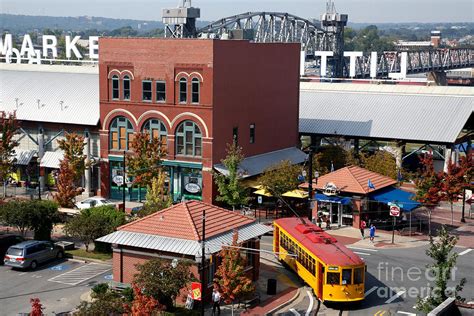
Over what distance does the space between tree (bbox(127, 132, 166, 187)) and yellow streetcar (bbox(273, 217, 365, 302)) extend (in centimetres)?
2187

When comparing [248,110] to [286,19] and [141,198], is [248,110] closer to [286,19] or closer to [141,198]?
[141,198]

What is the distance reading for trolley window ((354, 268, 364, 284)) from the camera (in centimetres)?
3806

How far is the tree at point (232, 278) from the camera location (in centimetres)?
3722

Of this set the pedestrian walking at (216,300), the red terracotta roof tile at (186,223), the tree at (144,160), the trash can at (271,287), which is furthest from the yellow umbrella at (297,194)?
the pedestrian walking at (216,300)

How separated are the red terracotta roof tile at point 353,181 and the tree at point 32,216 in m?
20.7

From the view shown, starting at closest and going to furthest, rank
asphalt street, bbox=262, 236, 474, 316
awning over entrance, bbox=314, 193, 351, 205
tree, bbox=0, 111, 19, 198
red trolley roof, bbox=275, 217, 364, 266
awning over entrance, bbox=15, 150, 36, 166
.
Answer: red trolley roof, bbox=275, 217, 364, 266
asphalt street, bbox=262, 236, 474, 316
awning over entrance, bbox=314, 193, 351, 205
tree, bbox=0, 111, 19, 198
awning over entrance, bbox=15, 150, 36, 166

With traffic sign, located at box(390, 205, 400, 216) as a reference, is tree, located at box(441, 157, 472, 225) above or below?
above

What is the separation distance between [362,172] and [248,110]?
1330cm

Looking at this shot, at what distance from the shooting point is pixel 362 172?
61.9 metres

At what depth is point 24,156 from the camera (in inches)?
2997

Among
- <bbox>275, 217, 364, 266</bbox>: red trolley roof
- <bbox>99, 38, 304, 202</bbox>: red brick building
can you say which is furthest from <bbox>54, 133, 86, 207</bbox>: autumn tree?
<bbox>275, 217, 364, 266</bbox>: red trolley roof

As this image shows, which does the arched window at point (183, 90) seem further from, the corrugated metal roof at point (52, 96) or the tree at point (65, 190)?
the tree at point (65, 190)

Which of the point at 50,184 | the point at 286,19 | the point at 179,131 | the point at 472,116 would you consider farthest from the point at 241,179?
the point at 286,19

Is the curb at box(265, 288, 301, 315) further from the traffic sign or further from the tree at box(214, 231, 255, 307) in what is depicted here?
the traffic sign
